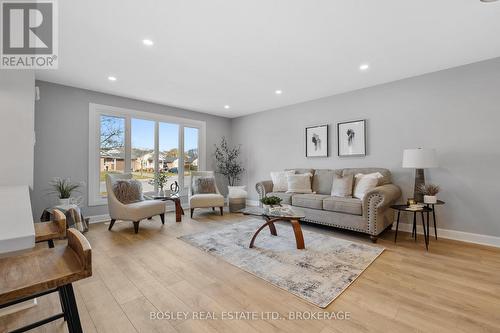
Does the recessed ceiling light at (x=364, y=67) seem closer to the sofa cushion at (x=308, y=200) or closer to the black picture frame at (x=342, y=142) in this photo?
the black picture frame at (x=342, y=142)

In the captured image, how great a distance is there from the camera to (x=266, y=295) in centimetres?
181

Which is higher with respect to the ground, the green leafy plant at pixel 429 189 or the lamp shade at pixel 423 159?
the lamp shade at pixel 423 159

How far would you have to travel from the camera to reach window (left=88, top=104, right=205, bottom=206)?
413 cm

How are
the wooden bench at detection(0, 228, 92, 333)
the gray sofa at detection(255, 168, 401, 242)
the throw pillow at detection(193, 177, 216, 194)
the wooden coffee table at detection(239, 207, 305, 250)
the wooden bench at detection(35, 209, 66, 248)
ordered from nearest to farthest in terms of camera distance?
the wooden bench at detection(0, 228, 92, 333), the wooden bench at detection(35, 209, 66, 248), the wooden coffee table at detection(239, 207, 305, 250), the gray sofa at detection(255, 168, 401, 242), the throw pillow at detection(193, 177, 216, 194)

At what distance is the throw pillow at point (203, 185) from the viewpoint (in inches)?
188

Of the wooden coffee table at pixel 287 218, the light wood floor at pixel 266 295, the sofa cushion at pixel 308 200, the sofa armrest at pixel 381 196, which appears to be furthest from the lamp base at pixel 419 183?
the wooden coffee table at pixel 287 218

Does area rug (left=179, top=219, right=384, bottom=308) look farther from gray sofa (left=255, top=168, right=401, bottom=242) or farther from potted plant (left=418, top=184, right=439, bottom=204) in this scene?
potted plant (left=418, top=184, right=439, bottom=204)

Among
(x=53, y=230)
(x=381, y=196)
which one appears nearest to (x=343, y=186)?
(x=381, y=196)

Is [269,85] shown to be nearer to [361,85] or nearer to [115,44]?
[361,85]

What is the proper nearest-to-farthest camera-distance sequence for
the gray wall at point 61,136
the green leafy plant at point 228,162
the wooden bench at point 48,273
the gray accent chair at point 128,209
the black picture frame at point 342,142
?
the wooden bench at point 48,273, the gray accent chair at point 128,209, the gray wall at point 61,136, the black picture frame at point 342,142, the green leafy plant at point 228,162

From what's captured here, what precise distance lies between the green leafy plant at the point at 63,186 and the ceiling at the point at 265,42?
167 centimetres

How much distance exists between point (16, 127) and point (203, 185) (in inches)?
130

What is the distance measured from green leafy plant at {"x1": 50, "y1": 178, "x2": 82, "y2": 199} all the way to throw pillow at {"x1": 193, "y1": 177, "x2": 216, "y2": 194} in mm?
2052

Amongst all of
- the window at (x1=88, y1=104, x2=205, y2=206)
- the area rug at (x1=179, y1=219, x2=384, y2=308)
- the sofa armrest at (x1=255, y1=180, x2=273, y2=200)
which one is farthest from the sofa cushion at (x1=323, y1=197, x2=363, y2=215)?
the window at (x1=88, y1=104, x2=205, y2=206)
